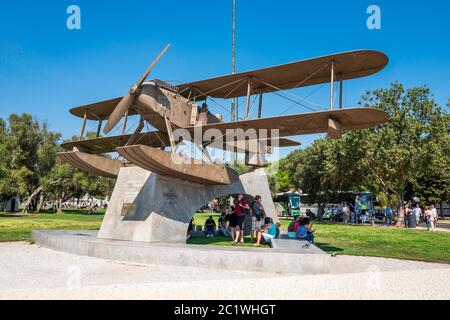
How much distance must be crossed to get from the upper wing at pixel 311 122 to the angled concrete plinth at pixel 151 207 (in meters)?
2.61

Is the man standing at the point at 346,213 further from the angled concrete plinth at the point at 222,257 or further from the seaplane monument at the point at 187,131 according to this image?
the angled concrete plinth at the point at 222,257

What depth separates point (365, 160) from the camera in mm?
34156

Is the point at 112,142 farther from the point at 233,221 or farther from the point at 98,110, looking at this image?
the point at 233,221

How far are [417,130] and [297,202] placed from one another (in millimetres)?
20577

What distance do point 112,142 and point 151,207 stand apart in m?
6.10

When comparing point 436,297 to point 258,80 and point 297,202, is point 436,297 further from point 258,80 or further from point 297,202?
point 297,202

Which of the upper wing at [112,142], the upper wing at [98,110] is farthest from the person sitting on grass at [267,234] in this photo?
the upper wing at [98,110]

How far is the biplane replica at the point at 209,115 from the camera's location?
42.3 ft

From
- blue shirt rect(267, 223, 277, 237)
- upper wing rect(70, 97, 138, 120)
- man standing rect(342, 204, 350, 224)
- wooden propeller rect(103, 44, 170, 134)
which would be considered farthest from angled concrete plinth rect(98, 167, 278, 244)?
man standing rect(342, 204, 350, 224)

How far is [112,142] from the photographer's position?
1848cm

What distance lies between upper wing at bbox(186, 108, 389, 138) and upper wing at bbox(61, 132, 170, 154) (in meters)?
2.86

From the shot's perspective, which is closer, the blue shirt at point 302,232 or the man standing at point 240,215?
the blue shirt at point 302,232

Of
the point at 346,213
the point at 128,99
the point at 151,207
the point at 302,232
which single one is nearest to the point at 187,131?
the point at 128,99
